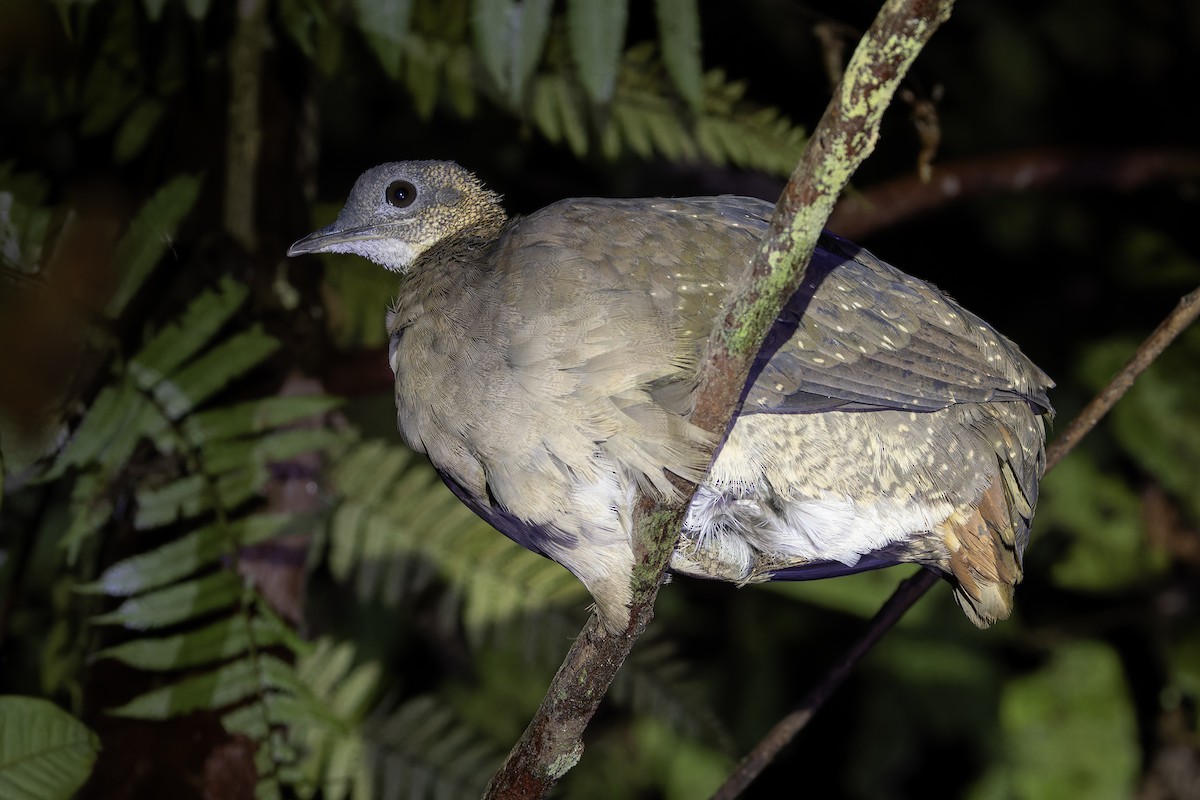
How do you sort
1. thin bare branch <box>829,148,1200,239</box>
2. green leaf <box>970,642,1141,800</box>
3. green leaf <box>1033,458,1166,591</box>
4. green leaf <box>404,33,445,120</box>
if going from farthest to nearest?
green leaf <box>1033,458,1166,591</box> < green leaf <box>970,642,1141,800</box> < thin bare branch <box>829,148,1200,239</box> < green leaf <box>404,33,445,120</box>

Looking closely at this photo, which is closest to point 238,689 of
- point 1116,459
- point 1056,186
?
point 1056,186

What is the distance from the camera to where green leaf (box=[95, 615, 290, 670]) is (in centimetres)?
202

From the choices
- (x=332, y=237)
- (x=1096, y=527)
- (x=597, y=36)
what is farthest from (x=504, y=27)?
(x=1096, y=527)

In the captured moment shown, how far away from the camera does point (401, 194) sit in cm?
204

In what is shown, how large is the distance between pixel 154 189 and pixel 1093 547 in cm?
269

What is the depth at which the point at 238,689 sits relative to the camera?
2053mm

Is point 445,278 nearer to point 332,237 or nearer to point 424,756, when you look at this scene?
point 332,237

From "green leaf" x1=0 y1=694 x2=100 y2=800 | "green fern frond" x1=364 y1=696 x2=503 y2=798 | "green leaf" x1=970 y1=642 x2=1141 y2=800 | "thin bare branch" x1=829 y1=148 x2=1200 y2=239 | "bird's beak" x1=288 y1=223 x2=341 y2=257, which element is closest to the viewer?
"green leaf" x1=0 y1=694 x2=100 y2=800

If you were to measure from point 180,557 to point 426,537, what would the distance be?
580 mm

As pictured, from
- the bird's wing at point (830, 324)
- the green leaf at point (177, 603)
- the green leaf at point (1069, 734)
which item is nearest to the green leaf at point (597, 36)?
the bird's wing at point (830, 324)

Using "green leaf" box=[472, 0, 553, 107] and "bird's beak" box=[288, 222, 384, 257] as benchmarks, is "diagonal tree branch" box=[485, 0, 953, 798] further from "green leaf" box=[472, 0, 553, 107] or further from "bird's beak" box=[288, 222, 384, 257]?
"green leaf" box=[472, 0, 553, 107]

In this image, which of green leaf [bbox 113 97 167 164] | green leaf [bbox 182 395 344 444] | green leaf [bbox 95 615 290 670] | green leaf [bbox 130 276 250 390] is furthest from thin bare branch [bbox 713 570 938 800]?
green leaf [bbox 113 97 167 164]

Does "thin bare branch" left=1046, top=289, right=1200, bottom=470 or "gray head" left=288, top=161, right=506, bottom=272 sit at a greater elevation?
"thin bare branch" left=1046, top=289, right=1200, bottom=470

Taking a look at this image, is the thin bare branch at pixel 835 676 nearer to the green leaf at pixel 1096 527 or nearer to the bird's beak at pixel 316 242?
the bird's beak at pixel 316 242
